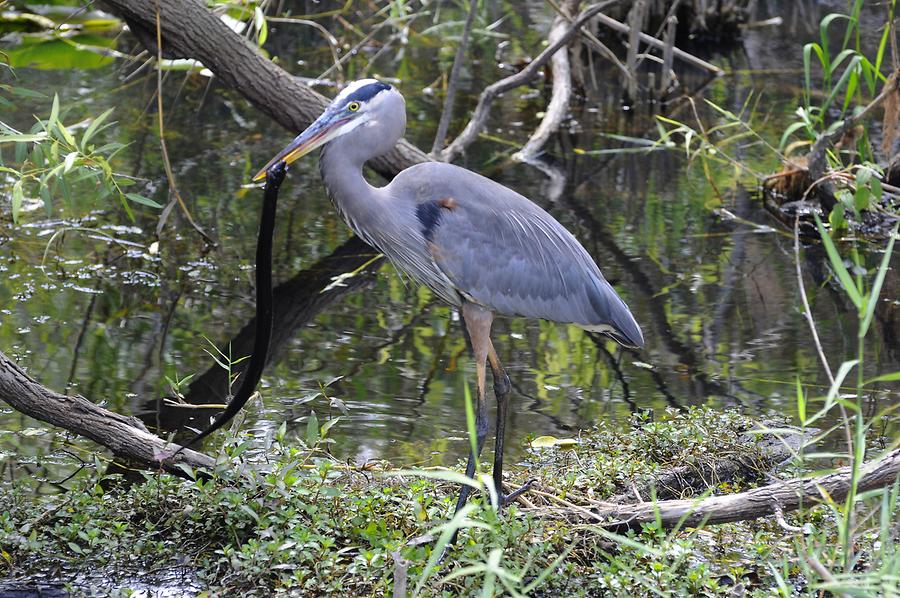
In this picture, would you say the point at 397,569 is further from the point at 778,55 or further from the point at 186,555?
the point at 778,55

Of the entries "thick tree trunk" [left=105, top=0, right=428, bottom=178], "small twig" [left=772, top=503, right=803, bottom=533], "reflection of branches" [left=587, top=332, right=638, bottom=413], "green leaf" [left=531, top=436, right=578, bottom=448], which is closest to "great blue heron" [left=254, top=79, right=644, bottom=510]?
"green leaf" [left=531, top=436, right=578, bottom=448]

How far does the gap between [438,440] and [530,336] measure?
130 cm

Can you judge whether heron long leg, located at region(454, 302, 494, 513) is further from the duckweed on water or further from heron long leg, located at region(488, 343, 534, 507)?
the duckweed on water

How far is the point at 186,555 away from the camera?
3602 mm

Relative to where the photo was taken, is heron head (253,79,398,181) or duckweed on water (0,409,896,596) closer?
duckweed on water (0,409,896,596)

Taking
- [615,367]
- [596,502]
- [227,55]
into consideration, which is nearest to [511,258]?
[596,502]

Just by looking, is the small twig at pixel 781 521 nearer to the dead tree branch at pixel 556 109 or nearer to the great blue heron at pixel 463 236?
the great blue heron at pixel 463 236

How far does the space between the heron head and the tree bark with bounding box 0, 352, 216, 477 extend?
95cm

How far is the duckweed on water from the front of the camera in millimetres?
3393

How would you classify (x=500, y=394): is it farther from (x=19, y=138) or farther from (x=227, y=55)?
(x=227, y=55)

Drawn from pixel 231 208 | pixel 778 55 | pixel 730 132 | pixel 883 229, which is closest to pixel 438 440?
pixel 231 208

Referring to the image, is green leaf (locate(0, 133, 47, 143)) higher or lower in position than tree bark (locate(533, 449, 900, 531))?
higher

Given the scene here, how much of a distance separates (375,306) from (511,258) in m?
2.47

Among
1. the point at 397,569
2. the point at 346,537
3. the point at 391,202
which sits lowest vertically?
the point at 346,537
